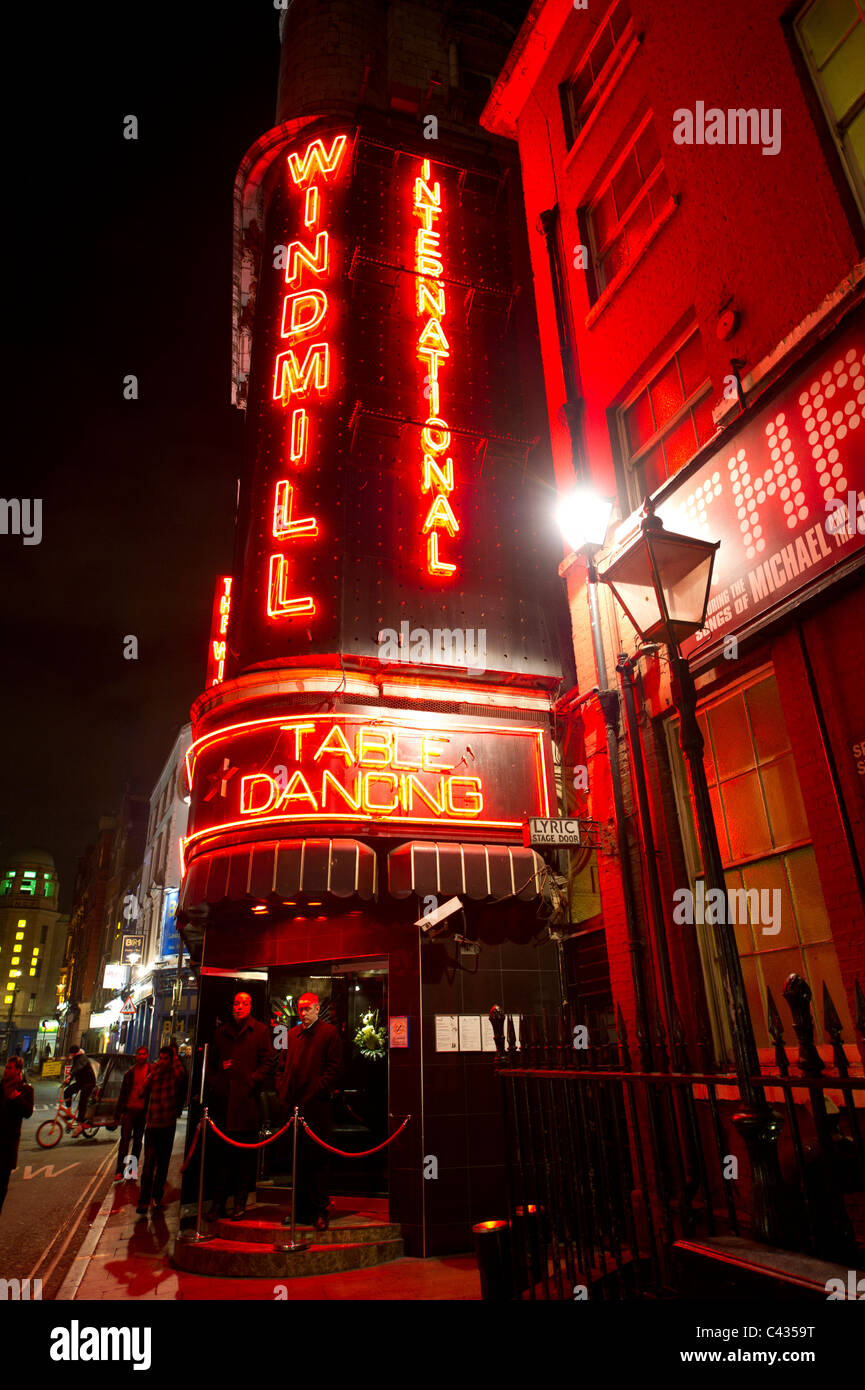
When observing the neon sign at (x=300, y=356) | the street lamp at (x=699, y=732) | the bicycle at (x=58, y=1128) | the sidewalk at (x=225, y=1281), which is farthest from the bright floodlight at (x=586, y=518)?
the bicycle at (x=58, y=1128)

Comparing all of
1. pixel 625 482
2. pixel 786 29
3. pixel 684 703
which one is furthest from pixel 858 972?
pixel 786 29

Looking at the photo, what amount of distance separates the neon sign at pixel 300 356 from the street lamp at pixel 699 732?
6661mm

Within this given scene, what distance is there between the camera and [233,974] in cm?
1152

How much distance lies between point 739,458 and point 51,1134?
22311 millimetres

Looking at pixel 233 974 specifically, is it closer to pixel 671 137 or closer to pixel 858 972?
pixel 858 972

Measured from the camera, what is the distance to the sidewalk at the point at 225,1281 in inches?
274

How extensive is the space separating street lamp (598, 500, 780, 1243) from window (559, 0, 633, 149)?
8973mm

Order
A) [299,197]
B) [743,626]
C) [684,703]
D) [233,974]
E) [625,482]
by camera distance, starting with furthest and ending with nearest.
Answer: [299,197] → [233,974] → [625,482] → [743,626] → [684,703]

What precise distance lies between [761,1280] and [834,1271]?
0.29 m

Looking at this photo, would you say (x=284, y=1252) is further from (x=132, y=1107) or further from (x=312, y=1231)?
(x=132, y=1107)

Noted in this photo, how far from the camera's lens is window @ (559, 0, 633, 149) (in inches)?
421

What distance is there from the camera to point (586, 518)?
382 inches

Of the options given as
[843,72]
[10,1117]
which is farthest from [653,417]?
[10,1117]

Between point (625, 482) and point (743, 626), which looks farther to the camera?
point (625, 482)
